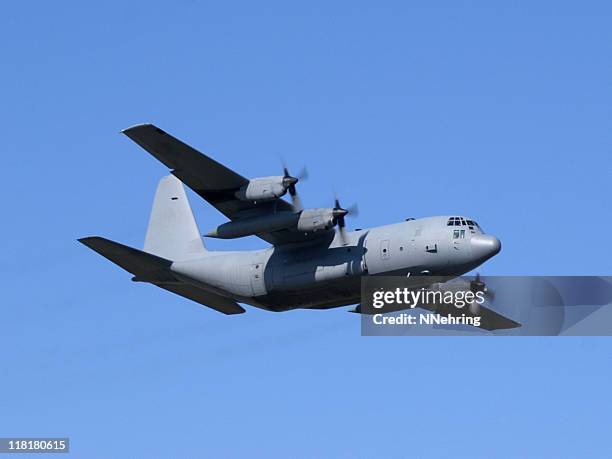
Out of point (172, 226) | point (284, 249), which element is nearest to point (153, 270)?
point (172, 226)

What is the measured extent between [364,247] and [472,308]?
5246mm

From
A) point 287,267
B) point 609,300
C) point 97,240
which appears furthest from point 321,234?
point 609,300

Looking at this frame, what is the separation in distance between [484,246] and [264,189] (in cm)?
596

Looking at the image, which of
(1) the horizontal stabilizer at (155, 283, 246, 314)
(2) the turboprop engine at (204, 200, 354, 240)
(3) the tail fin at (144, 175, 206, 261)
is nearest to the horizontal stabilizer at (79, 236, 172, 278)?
(1) the horizontal stabilizer at (155, 283, 246, 314)

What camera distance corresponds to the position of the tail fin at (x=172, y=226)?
36312 millimetres

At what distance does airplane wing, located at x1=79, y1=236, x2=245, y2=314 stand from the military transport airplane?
4 cm

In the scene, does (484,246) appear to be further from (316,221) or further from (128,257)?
(128,257)

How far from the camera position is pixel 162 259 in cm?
3406

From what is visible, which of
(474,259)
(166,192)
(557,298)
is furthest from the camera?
(166,192)

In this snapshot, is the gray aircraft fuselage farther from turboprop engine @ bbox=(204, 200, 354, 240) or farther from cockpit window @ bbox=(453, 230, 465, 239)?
turboprop engine @ bbox=(204, 200, 354, 240)

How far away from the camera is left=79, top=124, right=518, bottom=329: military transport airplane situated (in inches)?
1232

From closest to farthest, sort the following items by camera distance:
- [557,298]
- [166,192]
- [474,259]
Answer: [474,259] < [557,298] < [166,192]

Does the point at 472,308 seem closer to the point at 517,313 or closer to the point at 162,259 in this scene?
the point at 517,313

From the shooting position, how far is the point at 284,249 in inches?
1316
